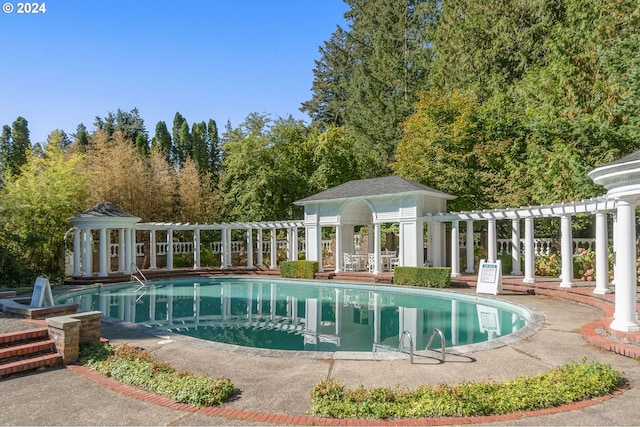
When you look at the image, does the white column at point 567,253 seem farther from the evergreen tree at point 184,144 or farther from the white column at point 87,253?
the evergreen tree at point 184,144

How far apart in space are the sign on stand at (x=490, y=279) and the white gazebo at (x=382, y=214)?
4264 millimetres

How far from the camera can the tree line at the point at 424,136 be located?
62.1 feet

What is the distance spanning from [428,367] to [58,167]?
2157 cm

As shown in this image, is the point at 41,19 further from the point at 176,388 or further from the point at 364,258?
the point at 364,258

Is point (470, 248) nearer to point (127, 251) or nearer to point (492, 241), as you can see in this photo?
point (492, 241)

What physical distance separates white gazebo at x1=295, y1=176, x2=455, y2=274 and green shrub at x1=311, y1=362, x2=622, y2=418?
13666 mm

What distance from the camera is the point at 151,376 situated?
19.3 ft

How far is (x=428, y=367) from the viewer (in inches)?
258

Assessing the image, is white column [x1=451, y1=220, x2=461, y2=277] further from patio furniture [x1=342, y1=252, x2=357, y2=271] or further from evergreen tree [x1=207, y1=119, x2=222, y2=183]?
evergreen tree [x1=207, y1=119, x2=222, y2=183]

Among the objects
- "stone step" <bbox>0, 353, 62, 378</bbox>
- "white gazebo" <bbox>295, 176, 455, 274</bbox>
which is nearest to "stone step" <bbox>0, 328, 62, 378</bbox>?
"stone step" <bbox>0, 353, 62, 378</bbox>

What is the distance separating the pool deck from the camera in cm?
473

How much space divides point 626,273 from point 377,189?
1277cm

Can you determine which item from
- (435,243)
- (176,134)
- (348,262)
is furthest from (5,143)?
(435,243)

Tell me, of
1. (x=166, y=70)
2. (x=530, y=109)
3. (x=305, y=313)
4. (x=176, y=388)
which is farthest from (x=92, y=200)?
(x=530, y=109)
